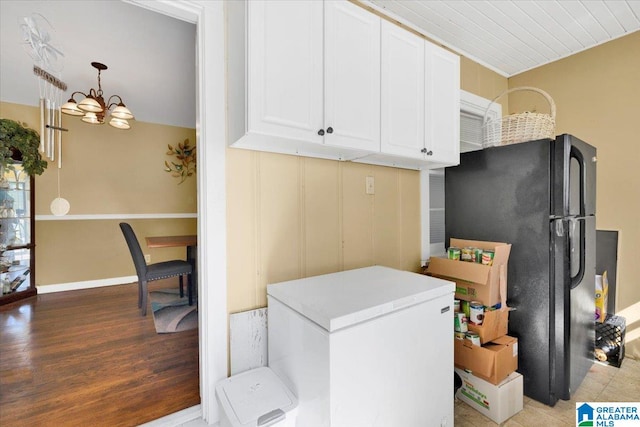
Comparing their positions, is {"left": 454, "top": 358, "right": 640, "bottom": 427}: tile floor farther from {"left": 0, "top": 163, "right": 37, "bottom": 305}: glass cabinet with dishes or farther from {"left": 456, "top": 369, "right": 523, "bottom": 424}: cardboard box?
{"left": 0, "top": 163, "right": 37, "bottom": 305}: glass cabinet with dishes

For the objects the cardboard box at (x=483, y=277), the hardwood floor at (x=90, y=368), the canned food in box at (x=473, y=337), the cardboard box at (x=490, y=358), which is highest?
the cardboard box at (x=483, y=277)

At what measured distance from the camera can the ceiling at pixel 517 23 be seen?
1877 millimetres

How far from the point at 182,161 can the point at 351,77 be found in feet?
14.5

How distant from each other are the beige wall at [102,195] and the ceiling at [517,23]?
13.9 ft

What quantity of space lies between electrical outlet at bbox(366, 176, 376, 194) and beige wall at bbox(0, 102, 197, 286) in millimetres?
4123

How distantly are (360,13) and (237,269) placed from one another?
1.40 m

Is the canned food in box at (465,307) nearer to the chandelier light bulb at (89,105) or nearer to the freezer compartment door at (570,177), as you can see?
the freezer compartment door at (570,177)

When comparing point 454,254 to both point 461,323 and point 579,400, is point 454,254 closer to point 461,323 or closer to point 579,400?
point 461,323

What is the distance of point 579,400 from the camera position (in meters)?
1.64

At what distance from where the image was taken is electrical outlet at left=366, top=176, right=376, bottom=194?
1.85 meters

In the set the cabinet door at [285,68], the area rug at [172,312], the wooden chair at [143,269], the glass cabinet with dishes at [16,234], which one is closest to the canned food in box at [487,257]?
the cabinet door at [285,68]

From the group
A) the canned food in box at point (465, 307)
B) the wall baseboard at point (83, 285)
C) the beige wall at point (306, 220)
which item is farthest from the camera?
the wall baseboard at point (83, 285)

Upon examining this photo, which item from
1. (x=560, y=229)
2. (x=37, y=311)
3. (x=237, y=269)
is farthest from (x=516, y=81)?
(x=37, y=311)

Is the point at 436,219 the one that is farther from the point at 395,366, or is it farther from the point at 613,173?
the point at 395,366
